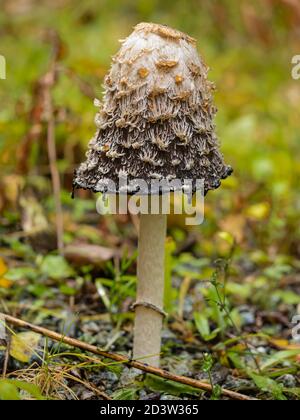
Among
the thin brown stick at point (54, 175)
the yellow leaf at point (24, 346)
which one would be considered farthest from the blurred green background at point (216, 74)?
the yellow leaf at point (24, 346)

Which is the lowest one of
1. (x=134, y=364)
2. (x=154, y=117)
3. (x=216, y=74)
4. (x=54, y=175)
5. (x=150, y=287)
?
(x=134, y=364)

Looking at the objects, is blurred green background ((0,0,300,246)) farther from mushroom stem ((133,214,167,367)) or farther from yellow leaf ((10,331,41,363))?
yellow leaf ((10,331,41,363))

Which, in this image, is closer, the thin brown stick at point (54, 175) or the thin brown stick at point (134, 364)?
the thin brown stick at point (134, 364)

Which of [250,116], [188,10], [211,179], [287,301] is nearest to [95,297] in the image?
[287,301]

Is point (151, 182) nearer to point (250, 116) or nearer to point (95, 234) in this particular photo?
point (95, 234)

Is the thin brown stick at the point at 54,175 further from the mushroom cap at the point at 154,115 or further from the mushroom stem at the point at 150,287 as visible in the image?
the mushroom cap at the point at 154,115

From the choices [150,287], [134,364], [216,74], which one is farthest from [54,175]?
[216,74]

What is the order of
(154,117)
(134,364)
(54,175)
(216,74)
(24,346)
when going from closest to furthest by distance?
(154,117)
(134,364)
(24,346)
(54,175)
(216,74)

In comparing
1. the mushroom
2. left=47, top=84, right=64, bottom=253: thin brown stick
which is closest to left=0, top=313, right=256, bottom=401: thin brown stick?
the mushroom

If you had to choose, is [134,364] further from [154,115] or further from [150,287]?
[154,115]
